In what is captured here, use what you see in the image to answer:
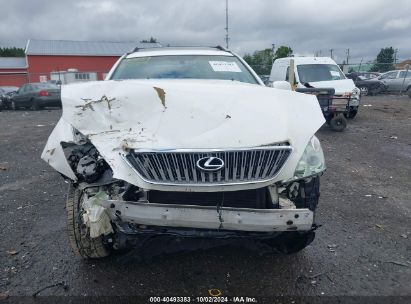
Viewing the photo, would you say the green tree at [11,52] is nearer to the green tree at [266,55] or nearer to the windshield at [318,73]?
the green tree at [266,55]

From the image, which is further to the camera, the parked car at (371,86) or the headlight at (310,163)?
the parked car at (371,86)

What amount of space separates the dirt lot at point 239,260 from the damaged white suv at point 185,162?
0.87 ft

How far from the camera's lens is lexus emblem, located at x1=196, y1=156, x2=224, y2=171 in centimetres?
239

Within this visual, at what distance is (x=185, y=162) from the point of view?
2.41 meters

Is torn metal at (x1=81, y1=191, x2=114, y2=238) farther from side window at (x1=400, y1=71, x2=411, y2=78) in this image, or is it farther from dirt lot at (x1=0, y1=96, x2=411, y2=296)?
side window at (x1=400, y1=71, x2=411, y2=78)

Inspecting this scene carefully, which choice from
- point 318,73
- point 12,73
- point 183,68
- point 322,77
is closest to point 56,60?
point 12,73

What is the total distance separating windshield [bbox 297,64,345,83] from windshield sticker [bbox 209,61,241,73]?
737cm

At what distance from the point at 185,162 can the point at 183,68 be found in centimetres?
219

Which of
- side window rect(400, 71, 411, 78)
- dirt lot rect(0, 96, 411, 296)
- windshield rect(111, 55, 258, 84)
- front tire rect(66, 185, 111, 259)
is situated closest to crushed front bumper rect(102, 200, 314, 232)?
front tire rect(66, 185, 111, 259)

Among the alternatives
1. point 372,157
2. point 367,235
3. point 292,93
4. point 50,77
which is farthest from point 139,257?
point 50,77

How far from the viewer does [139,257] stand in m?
3.32

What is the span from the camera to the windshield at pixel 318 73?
37.8 ft

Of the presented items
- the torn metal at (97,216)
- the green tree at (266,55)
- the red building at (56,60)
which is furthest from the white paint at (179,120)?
the red building at (56,60)

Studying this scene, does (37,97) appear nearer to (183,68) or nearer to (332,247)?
(183,68)
